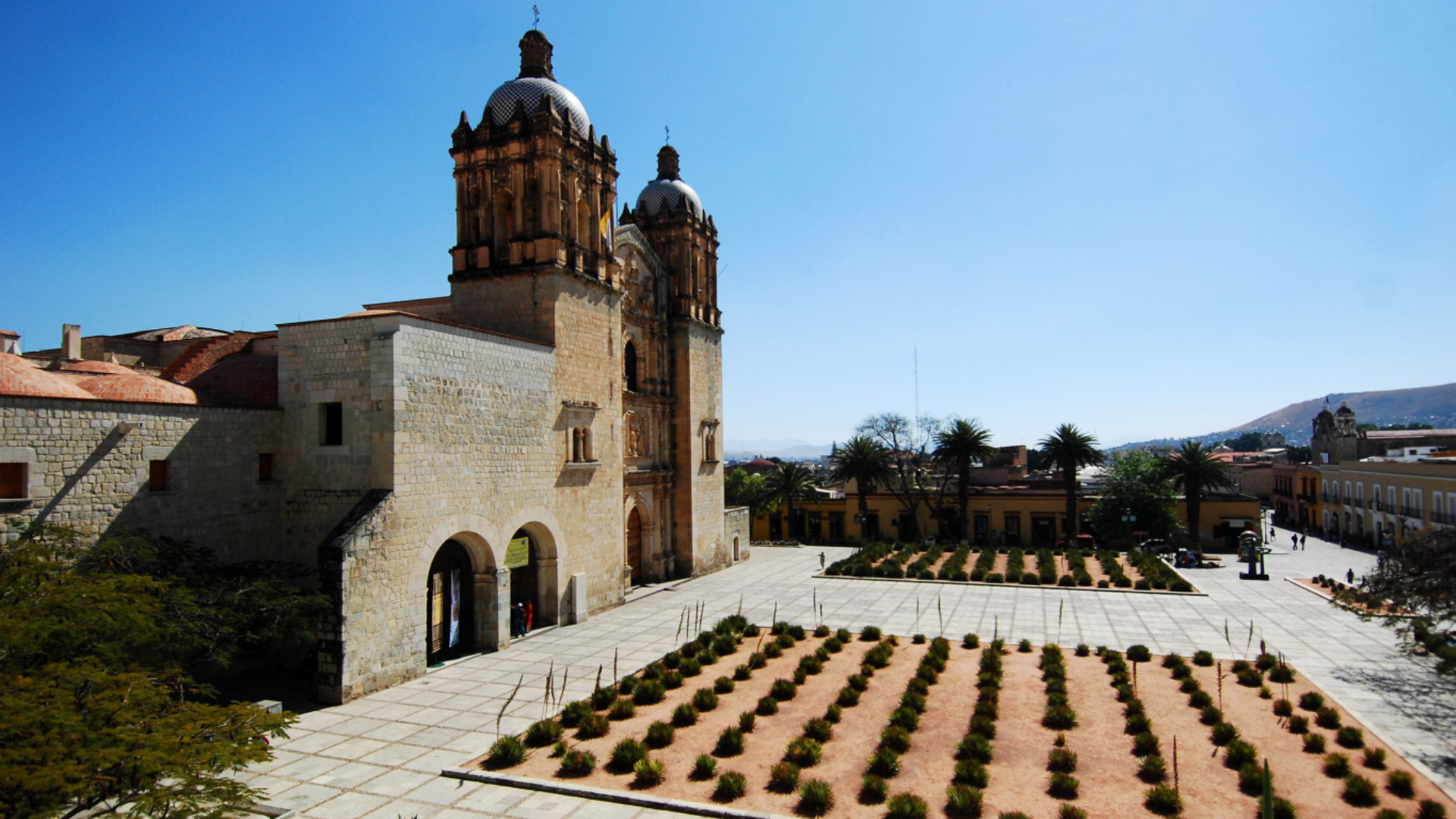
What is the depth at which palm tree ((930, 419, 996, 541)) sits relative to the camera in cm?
4434

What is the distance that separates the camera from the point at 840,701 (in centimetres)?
1628

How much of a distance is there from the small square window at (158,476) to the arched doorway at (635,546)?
17460mm

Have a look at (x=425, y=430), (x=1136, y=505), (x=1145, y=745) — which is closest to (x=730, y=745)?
(x=1145, y=745)

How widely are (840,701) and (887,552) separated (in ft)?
79.9

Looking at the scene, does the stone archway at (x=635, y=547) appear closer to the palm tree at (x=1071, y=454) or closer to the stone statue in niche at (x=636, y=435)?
the stone statue in niche at (x=636, y=435)

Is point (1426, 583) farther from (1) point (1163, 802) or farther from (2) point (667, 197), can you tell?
(2) point (667, 197)

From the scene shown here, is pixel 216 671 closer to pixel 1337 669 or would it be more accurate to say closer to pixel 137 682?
pixel 137 682

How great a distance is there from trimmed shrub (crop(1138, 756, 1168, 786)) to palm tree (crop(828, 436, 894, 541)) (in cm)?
3445

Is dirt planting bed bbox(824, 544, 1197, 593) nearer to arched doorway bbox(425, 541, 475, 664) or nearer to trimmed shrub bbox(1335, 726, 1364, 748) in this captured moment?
trimmed shrub bbox(1335, 726, 1364, 748)

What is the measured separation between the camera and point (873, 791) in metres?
12.0

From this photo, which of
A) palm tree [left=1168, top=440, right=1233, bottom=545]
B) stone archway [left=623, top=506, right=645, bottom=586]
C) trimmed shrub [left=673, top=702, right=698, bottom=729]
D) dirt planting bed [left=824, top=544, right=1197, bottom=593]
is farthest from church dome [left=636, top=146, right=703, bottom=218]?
palm tree [left=1168, top=440, right=1233, bottom=545]

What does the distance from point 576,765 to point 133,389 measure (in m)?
13.5

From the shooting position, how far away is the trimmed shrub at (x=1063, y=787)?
466 inches

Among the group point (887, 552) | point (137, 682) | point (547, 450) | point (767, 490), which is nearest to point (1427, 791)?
point (137, 682)
